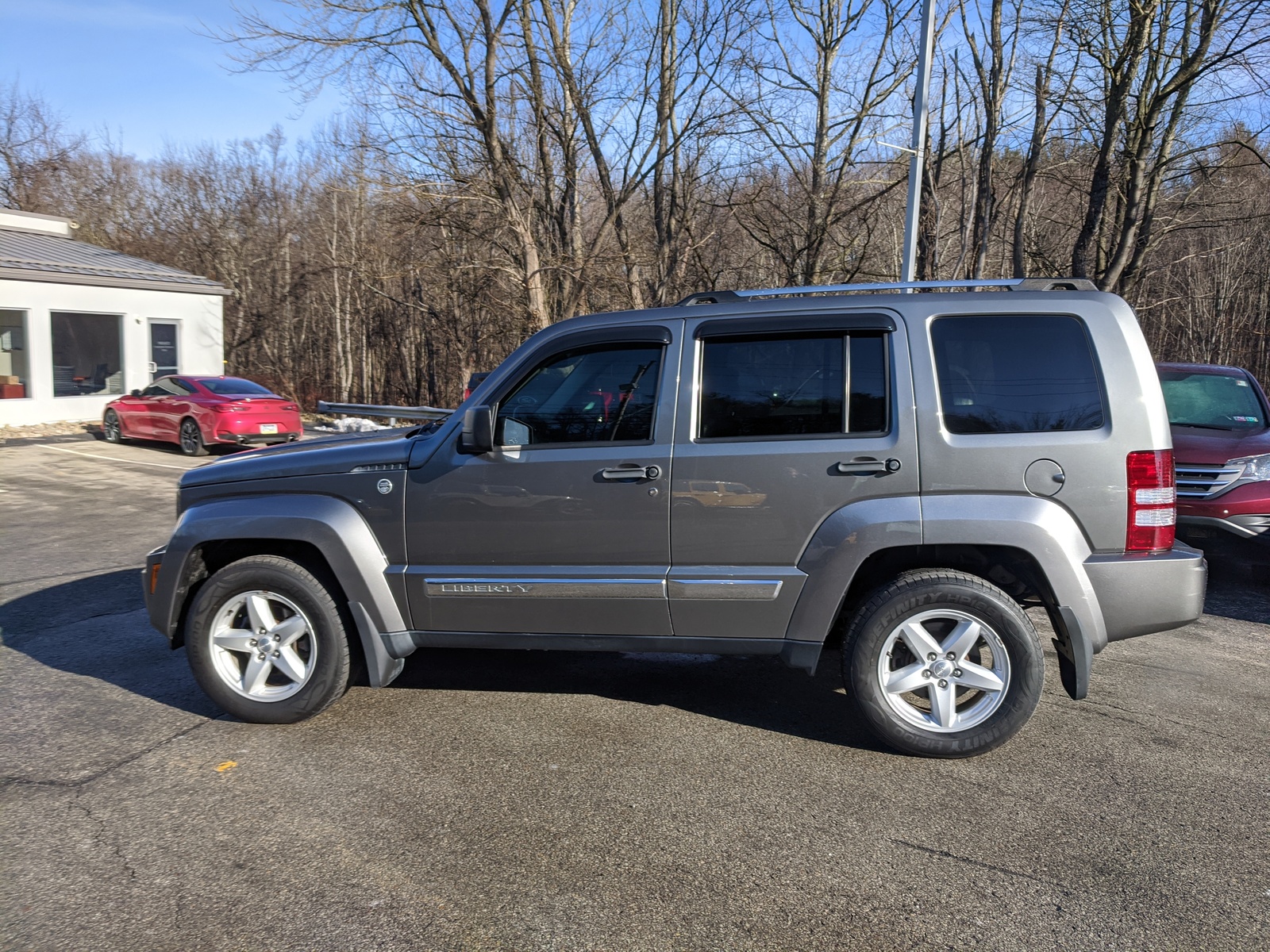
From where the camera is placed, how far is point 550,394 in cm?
446

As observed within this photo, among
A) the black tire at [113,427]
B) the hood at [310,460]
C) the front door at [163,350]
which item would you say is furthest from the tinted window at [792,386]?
the front door at [163,350]

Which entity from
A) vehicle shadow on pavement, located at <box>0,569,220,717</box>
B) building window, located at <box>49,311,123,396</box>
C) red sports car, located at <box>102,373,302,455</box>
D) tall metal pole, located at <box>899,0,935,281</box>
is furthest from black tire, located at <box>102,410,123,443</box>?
tall metal pole, located at <box>899,0,935,281</box>

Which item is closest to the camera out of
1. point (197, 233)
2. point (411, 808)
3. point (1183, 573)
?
point (411, 808)

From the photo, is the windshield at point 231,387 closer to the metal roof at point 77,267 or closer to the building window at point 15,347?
the building window at point 15,347

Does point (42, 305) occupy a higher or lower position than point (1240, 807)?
higher

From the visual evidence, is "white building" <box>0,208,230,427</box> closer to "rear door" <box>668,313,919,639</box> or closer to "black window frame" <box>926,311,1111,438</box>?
"rear door" <box>668,313,919,639</box>

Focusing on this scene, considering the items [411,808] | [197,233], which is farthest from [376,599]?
[197,233]

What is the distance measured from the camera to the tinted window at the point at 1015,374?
405 cm

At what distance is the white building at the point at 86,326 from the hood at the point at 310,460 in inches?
721

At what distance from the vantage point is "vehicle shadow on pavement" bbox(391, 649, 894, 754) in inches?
183

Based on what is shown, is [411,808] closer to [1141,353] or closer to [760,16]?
[1141,353]

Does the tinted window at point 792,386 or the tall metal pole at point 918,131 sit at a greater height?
the tall metal pole at point 918,131

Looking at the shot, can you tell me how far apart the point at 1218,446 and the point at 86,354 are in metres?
22.1

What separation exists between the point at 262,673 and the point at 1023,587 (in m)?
3.71
